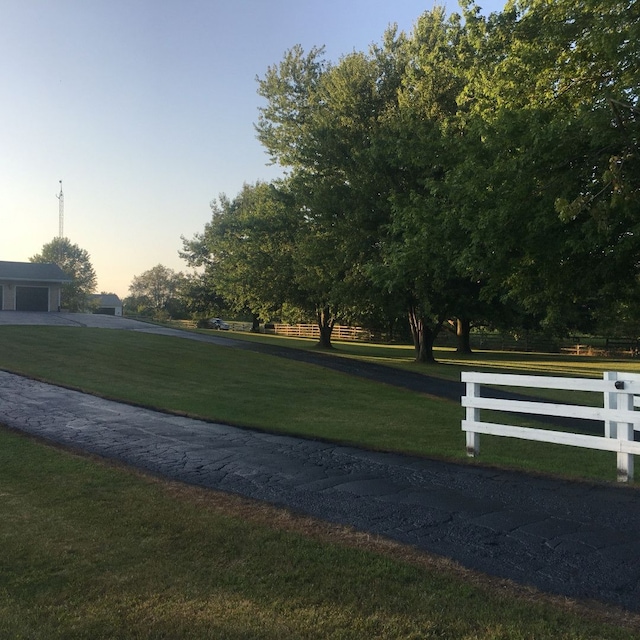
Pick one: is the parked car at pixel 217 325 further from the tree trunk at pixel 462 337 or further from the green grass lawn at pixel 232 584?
the green grass lawn at pixel 232 584

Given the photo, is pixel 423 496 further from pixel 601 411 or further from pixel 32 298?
pixel 32 298

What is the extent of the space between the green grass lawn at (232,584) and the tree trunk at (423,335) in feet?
87.4

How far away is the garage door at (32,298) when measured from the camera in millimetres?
44312

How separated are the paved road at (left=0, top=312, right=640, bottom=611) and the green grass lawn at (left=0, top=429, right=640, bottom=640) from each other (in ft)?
1.34

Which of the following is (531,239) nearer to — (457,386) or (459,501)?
(457,386)

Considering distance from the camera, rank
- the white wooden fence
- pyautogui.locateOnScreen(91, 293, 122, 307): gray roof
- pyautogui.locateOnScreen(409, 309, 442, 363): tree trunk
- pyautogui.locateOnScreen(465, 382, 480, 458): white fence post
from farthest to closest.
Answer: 1. pyautogui.locateOnScreen(91, 293, 122, 307): gray roof
2. pyautogui.locateOnScreen(409, 309, 442, 363): tree trunk
3. pyautogui.locateOnScreen(465, 382, 480, 458): white fence post
4. the white wooden fence

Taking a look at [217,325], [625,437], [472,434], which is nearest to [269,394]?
[472,434]

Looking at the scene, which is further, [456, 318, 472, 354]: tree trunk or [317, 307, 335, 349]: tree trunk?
[456, 318, 472, 354]: tree trunk

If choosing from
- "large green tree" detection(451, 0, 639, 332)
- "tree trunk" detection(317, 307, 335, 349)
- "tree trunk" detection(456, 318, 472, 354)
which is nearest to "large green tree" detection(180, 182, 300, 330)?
"tree trunk" detection(317, 307, 335, 349)

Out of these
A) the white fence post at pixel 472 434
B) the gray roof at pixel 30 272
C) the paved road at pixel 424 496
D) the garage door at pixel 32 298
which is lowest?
the paved road at pixel 424 496

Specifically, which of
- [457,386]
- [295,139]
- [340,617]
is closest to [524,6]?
[457,386]

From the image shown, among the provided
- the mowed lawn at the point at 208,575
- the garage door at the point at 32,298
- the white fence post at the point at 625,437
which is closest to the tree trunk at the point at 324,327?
the garage door at the point at 32,298

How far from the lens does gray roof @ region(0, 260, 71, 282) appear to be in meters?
43.6

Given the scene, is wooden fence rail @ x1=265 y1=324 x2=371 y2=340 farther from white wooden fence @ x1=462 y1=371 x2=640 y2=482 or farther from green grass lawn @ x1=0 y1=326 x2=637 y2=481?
white wooden fence @ x1=462 y1=371 x2=640 y2=482
